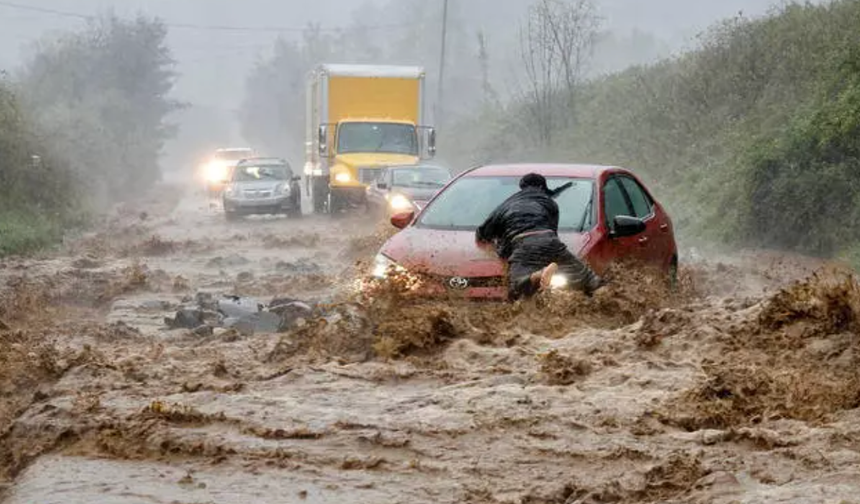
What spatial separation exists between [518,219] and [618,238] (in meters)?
1.16

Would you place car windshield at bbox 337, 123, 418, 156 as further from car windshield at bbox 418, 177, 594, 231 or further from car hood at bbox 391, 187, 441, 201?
car windshield at bbox 418, 177, 594, 231

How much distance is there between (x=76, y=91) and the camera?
2200 inches

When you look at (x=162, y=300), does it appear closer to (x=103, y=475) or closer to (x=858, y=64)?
(x=103, y=475)

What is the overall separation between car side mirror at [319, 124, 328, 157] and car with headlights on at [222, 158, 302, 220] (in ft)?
7.95

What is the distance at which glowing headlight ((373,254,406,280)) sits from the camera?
9.61m

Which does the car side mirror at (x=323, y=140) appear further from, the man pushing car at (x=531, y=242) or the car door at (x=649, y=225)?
the man pushing car at (x=531, y=242)

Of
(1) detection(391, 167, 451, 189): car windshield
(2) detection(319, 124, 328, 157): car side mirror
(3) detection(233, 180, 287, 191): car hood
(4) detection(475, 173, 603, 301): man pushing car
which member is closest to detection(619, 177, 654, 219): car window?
(4) detection(475, 173, 603, 301): man pushing car

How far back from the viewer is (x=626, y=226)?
33.6 feet

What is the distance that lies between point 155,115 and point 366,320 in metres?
58.7

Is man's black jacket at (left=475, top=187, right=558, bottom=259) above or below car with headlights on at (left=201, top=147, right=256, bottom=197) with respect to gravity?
above

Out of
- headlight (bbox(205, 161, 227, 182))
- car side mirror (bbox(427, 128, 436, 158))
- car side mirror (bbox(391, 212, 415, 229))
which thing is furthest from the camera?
headlight (bbox(205, 161, 227, 182))

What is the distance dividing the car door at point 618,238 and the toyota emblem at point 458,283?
51.7 inches

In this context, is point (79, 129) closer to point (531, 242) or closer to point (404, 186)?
point (404, 186)

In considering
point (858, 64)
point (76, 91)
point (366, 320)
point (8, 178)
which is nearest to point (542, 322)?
point (366, 320)
